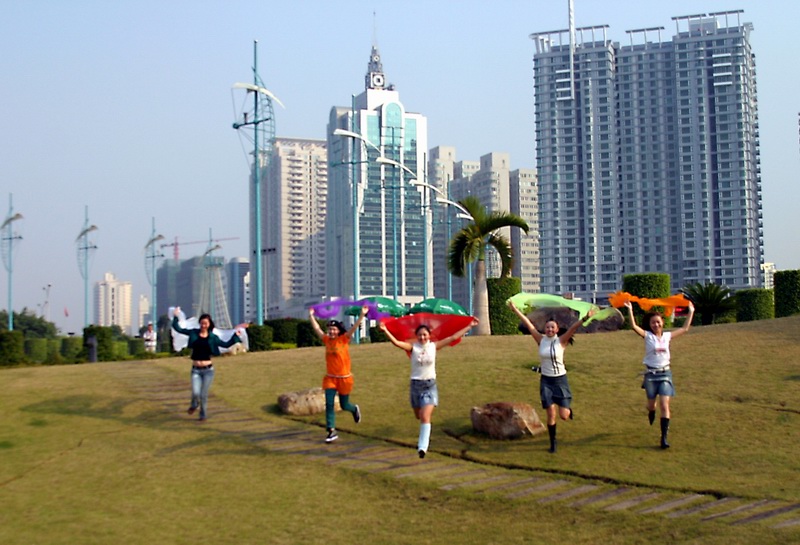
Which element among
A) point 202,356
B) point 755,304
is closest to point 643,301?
point 202,356

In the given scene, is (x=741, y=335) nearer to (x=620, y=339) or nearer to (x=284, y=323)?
(x=620, y=339)

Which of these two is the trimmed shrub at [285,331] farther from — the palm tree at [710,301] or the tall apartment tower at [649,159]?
the tall apartment tower at [649,159]

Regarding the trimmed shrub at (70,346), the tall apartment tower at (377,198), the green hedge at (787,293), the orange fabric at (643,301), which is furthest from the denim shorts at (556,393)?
the trimmed shrub at (70,346)

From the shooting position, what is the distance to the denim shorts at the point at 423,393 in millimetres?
12398

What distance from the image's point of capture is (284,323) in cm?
3369

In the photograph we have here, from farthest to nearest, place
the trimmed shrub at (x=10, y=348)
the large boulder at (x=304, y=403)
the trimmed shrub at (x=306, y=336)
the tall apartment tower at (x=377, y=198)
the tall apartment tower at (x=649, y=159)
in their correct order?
the tall apartment tower at (x=649, y=159) < the tall apartment tower at (x=377, y=198) < the trimmed shrub at (x=306, y=336) < the trimmed shrub at (x=10, y=348) < the large boulder at (x=304, y=403)

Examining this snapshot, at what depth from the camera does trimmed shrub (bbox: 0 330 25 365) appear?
31.0 m

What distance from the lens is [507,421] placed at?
45.6ft

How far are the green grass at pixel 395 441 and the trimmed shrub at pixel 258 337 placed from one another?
360 inches

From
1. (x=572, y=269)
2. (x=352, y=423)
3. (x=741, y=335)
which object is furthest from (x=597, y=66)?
(x=352, y=423)

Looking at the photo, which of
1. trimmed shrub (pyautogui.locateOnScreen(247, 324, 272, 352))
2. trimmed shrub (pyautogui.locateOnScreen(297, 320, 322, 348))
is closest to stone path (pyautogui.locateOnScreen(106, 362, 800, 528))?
trimmed shrub (pyautogui.locateOnScreen(247, 324, 272, 352))

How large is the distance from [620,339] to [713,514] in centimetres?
1399

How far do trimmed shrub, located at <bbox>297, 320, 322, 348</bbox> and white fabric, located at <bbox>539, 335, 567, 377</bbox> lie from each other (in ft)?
63.1

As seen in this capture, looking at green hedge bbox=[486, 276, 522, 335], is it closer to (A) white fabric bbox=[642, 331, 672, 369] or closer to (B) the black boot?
(A) white fabric bbox=[642, 331, 672, 369]
